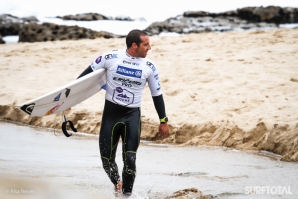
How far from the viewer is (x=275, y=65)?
38.4ft

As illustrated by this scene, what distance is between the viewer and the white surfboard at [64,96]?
228 inches

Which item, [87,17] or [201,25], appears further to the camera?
[87,17]

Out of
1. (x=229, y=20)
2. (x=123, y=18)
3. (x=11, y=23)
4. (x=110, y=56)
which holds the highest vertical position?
(x=110, y=56)

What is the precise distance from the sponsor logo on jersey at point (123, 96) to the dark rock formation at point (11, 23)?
16598mm

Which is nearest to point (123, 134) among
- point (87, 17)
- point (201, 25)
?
point (201, 25)

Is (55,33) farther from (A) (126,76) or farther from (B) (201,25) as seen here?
(A) (126,76)

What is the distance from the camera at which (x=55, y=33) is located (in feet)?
62.4

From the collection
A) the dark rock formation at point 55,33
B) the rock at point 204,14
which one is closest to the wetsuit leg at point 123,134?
the dark rock formation at point 55,33

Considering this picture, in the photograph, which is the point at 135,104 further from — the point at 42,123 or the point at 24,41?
the point at 24,41

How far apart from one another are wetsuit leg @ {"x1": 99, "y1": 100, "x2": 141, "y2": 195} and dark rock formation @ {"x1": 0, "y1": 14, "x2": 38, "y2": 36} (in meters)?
16.6

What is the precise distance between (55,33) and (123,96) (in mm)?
13926

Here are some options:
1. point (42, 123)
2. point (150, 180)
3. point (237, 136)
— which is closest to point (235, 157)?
point (237, 136)

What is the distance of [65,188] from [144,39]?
1.63 m

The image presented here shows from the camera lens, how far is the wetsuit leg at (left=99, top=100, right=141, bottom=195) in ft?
18.2
